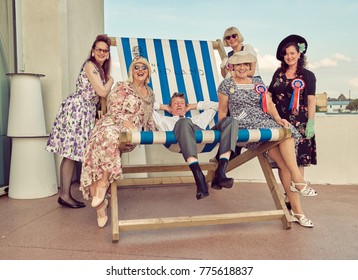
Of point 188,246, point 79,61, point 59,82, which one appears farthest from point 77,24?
point 188,246

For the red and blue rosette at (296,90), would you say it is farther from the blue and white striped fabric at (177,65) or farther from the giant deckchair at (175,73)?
the blue and white striped fabric at (177,65)

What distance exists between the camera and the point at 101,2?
5.31 meters

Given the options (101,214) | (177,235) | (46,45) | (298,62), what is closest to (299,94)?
(298,62)

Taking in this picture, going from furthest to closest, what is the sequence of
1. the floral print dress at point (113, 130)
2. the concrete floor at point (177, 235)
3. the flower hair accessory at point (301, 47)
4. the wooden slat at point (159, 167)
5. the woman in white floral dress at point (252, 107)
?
the wooden slat at point (159, 167), the flower hair accessory at point (301, 47), the woman in white floral dress at point (252, 107), the floral print dress at point (113, 130), the concrete floor at point (177, 235)

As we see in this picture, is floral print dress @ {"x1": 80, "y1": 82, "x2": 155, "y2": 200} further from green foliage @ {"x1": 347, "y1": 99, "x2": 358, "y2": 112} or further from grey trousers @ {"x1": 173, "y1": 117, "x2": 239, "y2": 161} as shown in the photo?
green foliage @ {"x1": 347, "y1": 99, "x2": 358, "y2": 112}

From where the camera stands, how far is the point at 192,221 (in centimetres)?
232

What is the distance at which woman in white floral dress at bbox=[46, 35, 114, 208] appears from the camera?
3.02m

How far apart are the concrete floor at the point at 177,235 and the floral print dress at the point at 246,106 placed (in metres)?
0.70

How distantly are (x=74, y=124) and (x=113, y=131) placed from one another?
0.80 metres

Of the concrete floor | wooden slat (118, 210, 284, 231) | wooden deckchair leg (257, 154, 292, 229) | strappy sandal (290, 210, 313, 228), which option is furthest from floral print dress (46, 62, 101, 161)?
strappy sandal (290, 210, 313, 228)

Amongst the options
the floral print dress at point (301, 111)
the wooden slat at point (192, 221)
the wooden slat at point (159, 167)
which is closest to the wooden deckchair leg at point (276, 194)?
the wooden slat at point (192, 221)

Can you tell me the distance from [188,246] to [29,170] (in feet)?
6.28

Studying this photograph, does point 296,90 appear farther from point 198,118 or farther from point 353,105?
point 353,105

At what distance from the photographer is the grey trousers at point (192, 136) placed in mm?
2262
